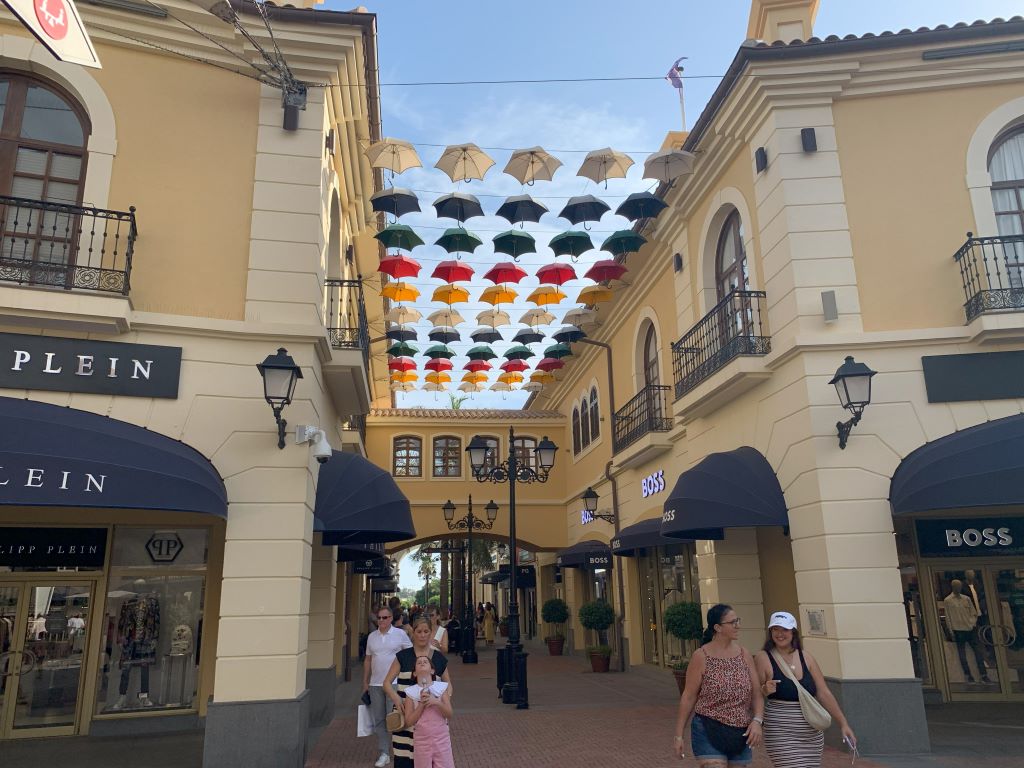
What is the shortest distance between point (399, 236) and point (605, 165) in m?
3.87

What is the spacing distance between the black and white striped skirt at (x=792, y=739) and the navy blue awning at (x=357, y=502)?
19.4 feet

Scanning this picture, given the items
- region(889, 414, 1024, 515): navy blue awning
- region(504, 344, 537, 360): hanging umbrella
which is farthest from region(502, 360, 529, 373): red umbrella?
region(889, 414, 1024, 515): navy blue awning

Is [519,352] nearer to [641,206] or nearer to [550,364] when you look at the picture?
[550,364]

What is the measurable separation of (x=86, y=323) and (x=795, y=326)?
27.1 ft

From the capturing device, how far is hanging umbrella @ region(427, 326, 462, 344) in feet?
62.9

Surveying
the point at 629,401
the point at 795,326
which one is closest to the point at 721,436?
the point at 795,326

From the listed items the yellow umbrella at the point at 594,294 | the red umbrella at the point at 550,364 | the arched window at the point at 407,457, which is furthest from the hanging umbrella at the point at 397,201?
the arched window at the point at 407,457

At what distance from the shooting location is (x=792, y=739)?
193 inches

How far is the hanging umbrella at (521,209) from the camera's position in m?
13.0

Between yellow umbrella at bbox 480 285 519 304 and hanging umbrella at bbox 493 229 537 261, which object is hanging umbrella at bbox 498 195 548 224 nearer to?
hanging umbrella at bbox 493 229 537 261

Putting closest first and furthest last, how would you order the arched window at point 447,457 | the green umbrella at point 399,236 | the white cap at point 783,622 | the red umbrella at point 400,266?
the white cap at point 783,622 < the green umbrella at point 399,236 < the red umbrella at point 400,266 < the arched window at point 447,457

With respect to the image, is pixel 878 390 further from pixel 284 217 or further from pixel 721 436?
pixel 284 217

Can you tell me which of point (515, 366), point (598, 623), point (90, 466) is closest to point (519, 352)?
point (515, 366)

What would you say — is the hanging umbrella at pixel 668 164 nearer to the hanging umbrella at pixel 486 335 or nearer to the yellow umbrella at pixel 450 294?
the yellow umbrella at pixel 450 294
